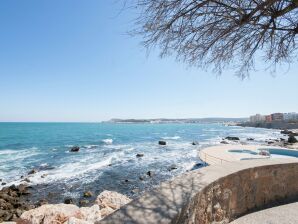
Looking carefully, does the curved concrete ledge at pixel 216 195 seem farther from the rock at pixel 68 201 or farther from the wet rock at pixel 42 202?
the wet rock at pixel 42 202

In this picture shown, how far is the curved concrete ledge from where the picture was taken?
1.81 m

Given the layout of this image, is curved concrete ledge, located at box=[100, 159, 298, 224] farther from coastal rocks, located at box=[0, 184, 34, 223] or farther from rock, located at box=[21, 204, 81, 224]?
coastal rocks, located at box=[0, 184, 34, 223]

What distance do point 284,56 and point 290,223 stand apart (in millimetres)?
2917

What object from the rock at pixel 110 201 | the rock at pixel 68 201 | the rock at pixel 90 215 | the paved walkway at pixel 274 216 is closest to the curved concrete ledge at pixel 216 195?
the paved walkway at pixel 274 216

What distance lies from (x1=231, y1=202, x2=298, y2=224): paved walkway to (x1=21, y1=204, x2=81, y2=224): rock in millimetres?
5819

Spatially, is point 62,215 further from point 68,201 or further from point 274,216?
point 274,216

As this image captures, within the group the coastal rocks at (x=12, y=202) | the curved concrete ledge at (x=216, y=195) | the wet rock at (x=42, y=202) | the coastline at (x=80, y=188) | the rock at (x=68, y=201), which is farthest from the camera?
the coastline at (x=80, y=188)

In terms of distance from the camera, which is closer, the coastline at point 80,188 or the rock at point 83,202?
the rock at point 83,202

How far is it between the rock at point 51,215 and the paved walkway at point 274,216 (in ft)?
19.1

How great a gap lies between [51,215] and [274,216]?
6.81 meters

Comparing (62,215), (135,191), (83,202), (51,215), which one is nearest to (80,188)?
(83,202)

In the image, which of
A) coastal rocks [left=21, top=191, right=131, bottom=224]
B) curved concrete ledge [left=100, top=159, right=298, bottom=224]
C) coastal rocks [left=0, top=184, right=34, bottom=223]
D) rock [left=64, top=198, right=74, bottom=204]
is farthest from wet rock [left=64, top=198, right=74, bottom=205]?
curved concrete ledge [left=100, top=159, right=298, bottom=224]

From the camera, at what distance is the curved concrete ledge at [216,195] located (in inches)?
71.3

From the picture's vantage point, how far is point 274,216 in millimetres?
3520
